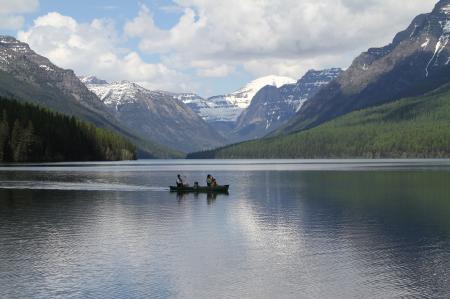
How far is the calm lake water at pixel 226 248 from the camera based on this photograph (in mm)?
36656

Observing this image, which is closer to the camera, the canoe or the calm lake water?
the calm lake water

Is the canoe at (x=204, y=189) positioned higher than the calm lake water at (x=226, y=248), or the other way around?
the canoe at (x=204, y=189)

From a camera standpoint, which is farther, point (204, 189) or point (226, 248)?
point (204, 189)

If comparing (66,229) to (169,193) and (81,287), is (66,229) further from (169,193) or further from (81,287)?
(169,193)

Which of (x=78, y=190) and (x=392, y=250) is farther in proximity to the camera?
(x=78, y=190)

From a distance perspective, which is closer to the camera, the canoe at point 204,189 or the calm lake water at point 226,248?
the calm lake water at point 226,248

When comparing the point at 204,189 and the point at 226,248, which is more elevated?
the point at 204,189

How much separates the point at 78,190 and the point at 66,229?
166ft

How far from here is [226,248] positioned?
49312 mm

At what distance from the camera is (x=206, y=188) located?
105312 mm

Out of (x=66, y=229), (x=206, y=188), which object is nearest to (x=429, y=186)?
(x=206, y=188)

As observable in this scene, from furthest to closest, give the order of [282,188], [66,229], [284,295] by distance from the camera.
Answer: [282,188]
[66,229]
[284,295]

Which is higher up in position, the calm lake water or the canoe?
the canoe

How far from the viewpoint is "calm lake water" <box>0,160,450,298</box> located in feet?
120
